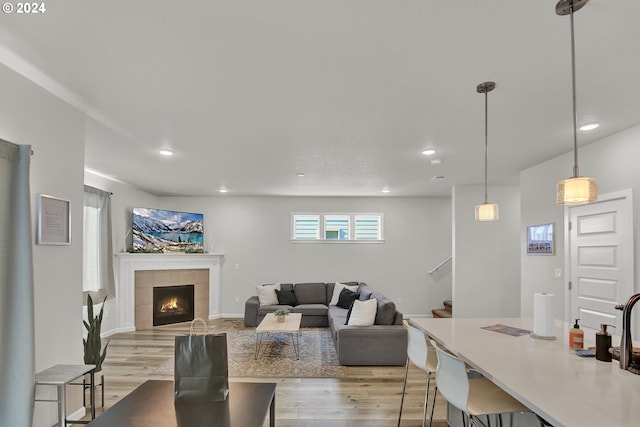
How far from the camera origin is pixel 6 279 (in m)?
2.12

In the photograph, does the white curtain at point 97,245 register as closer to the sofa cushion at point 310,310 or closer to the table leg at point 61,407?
the sofa cushion at point 310,310

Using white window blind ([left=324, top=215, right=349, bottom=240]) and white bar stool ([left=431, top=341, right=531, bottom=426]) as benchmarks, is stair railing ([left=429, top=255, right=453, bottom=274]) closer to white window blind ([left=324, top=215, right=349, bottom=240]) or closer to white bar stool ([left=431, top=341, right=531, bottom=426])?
white window blind ([left=324, top=215, right=349, bottom=240])

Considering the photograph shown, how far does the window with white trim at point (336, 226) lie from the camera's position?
792cm

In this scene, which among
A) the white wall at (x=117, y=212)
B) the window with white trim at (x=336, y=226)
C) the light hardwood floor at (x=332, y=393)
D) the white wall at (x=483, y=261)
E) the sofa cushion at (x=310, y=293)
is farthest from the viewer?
the window with white trim at (x=336, y=226)

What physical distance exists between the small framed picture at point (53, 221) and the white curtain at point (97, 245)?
2.90 meters

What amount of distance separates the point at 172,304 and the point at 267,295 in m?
1.85

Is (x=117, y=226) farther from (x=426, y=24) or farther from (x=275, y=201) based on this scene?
(x=426, y=24)

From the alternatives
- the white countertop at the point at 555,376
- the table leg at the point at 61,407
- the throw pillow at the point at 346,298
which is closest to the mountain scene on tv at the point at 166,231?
the throw pillow at the point at 346,298

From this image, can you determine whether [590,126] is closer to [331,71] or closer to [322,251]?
[331,71]

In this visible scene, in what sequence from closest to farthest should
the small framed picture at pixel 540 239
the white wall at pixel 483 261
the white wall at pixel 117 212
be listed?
the small framed picture at pixel 540 239, the white wall at pixel 117 212, the white wall at pixel 483 261

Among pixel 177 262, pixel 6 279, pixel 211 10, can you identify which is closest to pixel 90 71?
pixel 211 10

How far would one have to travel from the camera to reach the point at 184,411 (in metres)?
1.58

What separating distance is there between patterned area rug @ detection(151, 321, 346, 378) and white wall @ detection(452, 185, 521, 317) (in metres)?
2.48

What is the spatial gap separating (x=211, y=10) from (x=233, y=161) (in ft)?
10.1
